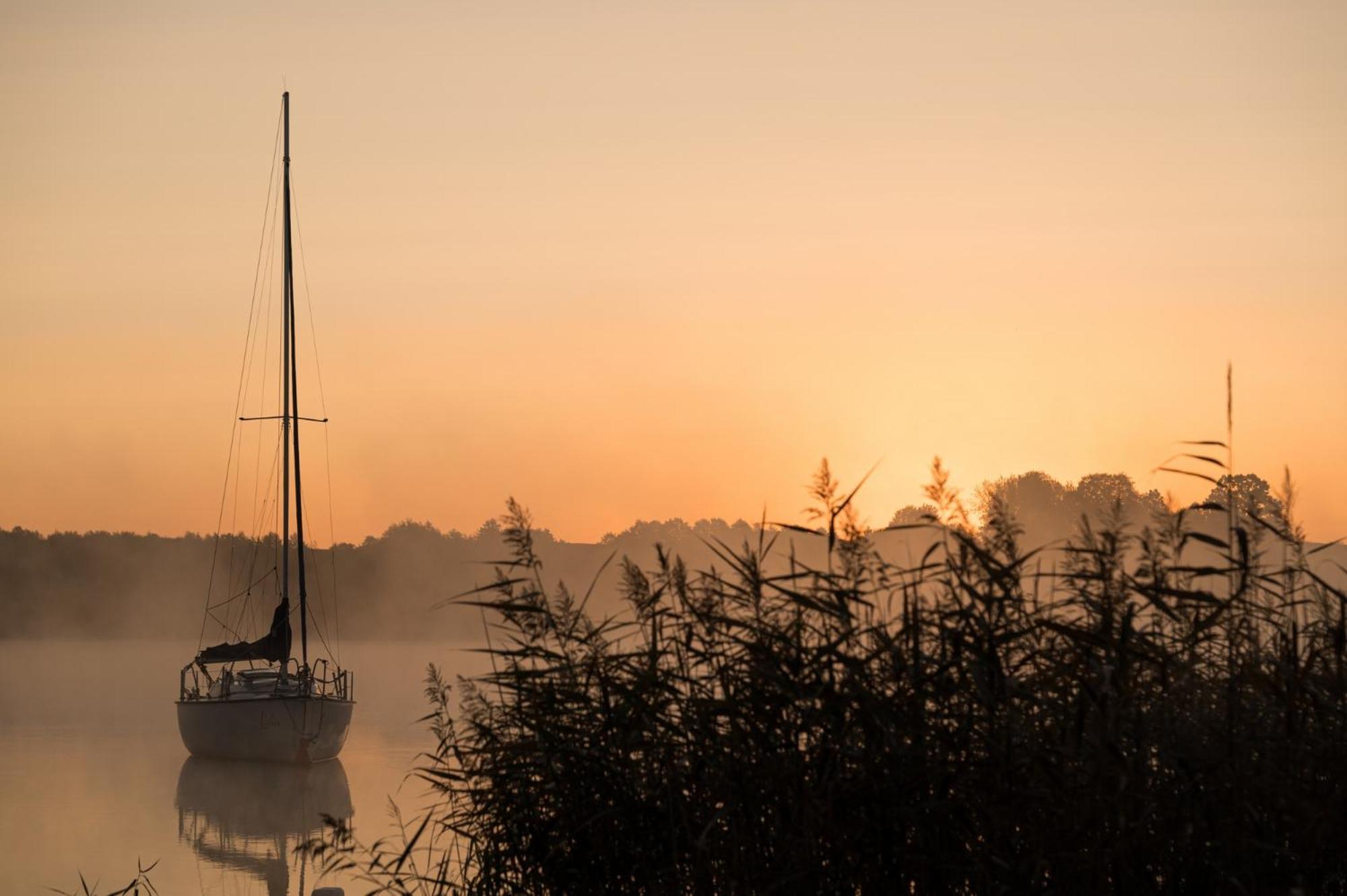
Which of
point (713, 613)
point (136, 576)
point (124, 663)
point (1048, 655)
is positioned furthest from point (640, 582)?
point (136, 576)

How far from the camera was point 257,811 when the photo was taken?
3569cm

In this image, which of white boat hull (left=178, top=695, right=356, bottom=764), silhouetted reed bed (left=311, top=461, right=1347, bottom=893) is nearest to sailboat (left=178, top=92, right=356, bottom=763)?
white boat hull (left=178, top=695, right=356, bottom=764)

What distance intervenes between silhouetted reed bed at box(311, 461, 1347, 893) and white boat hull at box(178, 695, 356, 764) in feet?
109

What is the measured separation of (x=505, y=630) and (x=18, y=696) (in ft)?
278

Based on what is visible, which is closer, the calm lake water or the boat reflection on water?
the calm lake water

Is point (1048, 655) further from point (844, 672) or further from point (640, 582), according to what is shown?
point (640, 582)

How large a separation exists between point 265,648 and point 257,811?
14.2ft

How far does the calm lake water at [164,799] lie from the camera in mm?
27363

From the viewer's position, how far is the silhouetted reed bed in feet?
19.7

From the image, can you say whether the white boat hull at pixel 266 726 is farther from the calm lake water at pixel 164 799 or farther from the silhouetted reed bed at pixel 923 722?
the silhouetted reed bed at pixel 923 722

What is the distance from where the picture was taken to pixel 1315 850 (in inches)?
231

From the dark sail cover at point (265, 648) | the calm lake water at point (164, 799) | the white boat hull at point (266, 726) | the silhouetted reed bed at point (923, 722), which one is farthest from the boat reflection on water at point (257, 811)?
the silhouetted reed bed at point (923, 722)

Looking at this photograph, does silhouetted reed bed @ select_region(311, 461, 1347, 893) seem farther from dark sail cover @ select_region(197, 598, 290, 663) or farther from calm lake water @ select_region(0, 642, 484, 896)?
dark sail cover @ select_region(197, 598, 290, 663)

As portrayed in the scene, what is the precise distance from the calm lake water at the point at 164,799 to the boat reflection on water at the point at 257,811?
0.06 meters
